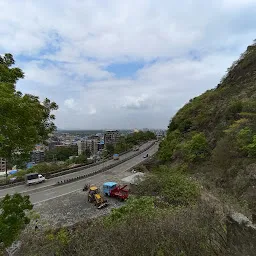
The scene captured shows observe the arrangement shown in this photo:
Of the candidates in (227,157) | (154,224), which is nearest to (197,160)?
(227,157)

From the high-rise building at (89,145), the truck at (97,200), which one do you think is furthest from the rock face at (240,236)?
the high-rise building at (89,145)

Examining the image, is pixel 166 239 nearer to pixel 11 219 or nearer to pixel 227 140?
pixel 11 219

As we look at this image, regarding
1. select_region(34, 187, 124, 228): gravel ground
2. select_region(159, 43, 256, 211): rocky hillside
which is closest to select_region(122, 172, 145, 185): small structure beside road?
select_region(34, 187, 124, 228): gravel ground

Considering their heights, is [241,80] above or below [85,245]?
above

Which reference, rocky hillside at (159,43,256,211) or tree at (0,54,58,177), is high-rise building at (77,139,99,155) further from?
tree at (0,54,58,177)

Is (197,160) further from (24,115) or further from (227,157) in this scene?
(24,115)

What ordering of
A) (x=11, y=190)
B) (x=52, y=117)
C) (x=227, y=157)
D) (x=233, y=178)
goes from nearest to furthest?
(x=52, y=117)
(x=233, y=178)
(x=227, y=157)
(x=11, y=190)

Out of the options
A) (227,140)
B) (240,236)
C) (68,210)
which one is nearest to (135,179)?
(68,210)

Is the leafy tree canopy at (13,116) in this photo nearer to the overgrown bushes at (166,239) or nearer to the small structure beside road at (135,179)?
the overgrown bushes at (166,239)
